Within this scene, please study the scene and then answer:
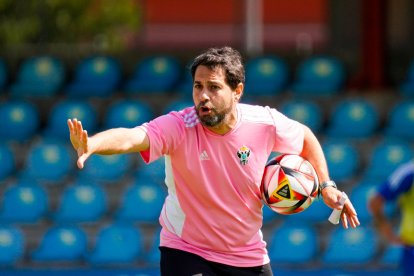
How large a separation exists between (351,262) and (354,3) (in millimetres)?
5611

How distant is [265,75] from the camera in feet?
45.9

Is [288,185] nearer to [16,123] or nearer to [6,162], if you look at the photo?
[6,162]

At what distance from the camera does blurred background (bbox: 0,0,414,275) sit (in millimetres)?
11594

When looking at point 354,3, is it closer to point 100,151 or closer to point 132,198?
point 132,198

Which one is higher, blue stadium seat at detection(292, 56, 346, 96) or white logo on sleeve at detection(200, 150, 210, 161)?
blue stadium seat at detection(292, 56, 346, 96)

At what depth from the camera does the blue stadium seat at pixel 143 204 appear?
12.1m

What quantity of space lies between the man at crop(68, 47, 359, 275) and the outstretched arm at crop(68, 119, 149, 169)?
10cm

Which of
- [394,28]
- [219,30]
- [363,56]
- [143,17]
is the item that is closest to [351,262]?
[363,56]

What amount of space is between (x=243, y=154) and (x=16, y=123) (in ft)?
25.5

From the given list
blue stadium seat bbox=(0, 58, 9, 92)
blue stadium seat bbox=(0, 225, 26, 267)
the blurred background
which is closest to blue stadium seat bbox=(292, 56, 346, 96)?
the blurred background

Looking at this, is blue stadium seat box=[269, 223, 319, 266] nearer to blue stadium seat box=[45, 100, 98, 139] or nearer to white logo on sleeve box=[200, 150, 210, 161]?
blue stadium seat box=[45, 100, 98, 139]

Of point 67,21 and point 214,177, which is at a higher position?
point 67,21

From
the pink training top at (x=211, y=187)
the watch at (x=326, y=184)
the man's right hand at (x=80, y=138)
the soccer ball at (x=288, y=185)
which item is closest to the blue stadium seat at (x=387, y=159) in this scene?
the soccer ball at (x=288, y=185)

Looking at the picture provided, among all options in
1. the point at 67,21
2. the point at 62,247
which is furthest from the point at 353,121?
the point at 67,21
